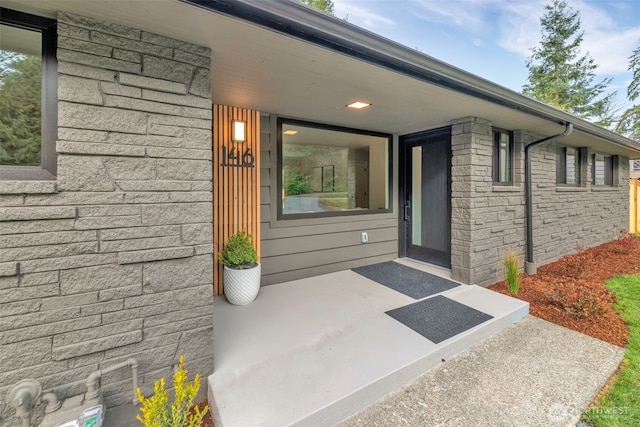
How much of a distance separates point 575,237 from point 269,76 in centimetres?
680

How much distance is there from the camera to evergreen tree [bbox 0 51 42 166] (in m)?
1.43

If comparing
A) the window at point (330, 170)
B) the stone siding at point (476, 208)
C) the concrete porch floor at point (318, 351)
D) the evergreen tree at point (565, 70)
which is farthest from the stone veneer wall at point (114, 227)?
the evergreen tree at point (565, 70)

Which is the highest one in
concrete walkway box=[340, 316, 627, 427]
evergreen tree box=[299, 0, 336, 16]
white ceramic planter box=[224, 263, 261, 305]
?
evergreen tree box=[299, 0, 336, 16]

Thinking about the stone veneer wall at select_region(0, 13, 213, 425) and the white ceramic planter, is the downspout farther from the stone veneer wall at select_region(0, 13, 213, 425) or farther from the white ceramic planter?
the stone veneer wall at select_region(0, 13, 213, 425)

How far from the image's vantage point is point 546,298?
3.31m

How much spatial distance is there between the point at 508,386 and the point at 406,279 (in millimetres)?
1928

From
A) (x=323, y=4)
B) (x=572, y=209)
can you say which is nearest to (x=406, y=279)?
(x=572, y=209)

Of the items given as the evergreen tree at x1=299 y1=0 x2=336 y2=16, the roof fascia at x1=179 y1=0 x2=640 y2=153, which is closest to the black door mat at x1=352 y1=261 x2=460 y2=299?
the roof fascia at x1=179 y1=0 x2=640 y2=153

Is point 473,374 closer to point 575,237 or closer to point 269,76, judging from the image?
point 269,76

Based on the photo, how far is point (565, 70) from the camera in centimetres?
1239

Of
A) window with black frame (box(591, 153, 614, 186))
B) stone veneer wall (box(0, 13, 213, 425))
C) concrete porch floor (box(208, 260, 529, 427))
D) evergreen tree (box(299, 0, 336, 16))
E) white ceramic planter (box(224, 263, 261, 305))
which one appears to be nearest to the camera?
stone veneer wall (box(0, 13, 213, 425))

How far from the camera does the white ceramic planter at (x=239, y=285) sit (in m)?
2.97

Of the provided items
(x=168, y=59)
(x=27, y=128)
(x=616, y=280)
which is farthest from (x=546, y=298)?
(x=27, y=128)

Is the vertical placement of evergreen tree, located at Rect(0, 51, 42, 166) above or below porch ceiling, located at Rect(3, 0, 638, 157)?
below
